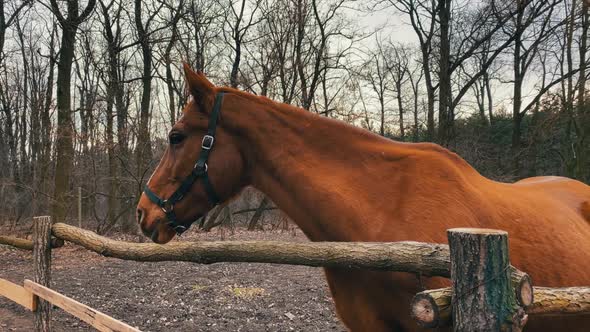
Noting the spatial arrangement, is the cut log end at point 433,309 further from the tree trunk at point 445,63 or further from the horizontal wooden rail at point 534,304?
the tree trunk at point 445,63

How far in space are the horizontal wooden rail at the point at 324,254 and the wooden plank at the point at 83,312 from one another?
1.60 ft

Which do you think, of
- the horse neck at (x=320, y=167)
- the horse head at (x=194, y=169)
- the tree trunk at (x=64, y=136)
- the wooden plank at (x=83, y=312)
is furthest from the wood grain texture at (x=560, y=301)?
the tree trunk at (x=64, y=136)

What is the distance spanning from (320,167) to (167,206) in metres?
1.00

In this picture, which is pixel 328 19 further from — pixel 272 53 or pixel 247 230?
pixel 247 230

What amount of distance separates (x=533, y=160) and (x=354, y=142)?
18.8 m

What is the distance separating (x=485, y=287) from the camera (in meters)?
1.32

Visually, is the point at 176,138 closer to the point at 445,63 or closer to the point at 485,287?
the point at 485,287

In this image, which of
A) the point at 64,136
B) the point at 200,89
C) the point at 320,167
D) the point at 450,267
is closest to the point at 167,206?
the point at 200,89

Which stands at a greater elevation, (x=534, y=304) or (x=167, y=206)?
(x=167, y=206)

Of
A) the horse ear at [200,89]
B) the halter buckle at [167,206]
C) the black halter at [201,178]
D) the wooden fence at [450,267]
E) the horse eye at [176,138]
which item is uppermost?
the horse ear at [200,89]

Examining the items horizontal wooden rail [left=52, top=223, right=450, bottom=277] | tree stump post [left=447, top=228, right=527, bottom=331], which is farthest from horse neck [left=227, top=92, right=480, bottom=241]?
tree stump post [left=447, top=228, right=527, bottom=331]

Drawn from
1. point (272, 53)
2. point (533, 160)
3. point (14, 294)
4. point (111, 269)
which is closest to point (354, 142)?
point (14, 294)

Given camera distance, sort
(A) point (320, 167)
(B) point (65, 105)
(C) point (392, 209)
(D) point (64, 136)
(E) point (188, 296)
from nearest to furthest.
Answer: (C) point (392, 209) → (A) point (320, 167) → (E) point (188, 296) → (D) point (64, 136) → (B) point (65, 105)

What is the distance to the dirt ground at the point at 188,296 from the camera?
6.26 m
